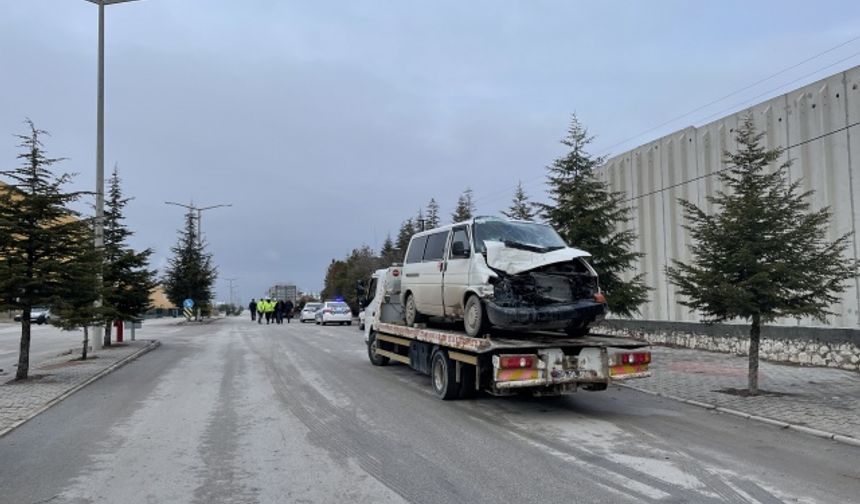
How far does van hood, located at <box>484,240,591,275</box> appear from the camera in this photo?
968 centimetres

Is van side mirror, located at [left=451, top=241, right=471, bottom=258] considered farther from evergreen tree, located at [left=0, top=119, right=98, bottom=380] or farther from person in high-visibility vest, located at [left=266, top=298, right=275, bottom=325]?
person in high-visibility vest, located at [left=266, top=298, right=275, bottom=325]

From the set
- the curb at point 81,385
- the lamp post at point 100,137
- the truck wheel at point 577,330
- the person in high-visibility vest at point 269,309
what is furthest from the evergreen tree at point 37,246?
the person in high-visibility vest at point 269,309

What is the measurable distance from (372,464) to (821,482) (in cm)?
415

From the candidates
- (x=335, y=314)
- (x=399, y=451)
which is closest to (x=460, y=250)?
(x=399, y=451)

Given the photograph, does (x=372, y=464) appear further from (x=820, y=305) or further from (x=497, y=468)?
(x=820, y=305)

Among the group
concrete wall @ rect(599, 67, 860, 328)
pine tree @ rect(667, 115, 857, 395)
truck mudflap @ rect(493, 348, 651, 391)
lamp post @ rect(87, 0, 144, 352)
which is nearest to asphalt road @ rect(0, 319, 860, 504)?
truck mudflap @ rect(493, 348, 651, 391)

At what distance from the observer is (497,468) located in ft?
21.2

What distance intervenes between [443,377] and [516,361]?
6.78 feet

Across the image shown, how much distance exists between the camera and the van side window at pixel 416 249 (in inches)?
499

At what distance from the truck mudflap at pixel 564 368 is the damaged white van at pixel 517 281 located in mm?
595

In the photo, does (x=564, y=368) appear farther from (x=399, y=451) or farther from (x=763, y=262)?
(x=763, y=262)

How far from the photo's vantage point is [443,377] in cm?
1068

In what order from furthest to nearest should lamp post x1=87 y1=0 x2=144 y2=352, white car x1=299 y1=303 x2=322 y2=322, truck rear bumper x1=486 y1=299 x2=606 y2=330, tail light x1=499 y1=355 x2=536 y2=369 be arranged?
white car x1=299 y1=303 x2=322 y2=322 → lamp post x1=87 y1=0 x2=144 y2=352 → truck rear bumper x1=486 y1=299 x2=606 y2=330 → tail light x1=499 y1=355 x2=536 y2=369

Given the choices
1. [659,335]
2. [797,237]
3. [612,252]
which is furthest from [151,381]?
[659,335]
